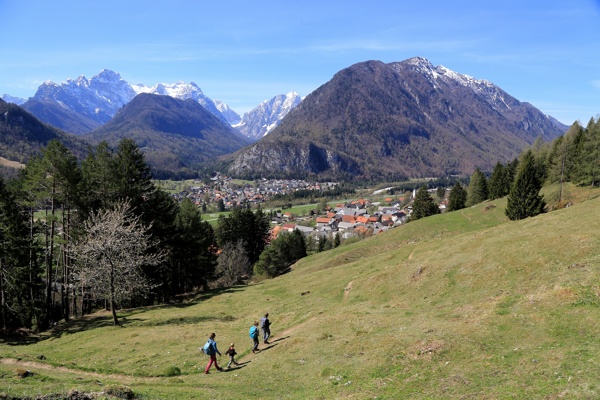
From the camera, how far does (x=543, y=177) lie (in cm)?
10138

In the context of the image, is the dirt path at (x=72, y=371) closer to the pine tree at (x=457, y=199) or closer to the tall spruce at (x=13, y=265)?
the tall spruce at (x=13, y=265)

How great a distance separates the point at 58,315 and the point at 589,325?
60.4 metres

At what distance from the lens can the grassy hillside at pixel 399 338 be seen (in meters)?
16.2

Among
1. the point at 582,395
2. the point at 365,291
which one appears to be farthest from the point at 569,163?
the point at 582,395

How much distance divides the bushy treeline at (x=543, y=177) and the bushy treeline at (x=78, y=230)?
61.9 meters

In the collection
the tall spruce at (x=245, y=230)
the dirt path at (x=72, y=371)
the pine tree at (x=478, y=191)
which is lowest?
the dirt path at (x=72, y=371)

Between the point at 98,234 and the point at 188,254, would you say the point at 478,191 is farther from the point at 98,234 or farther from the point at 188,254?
the point at 98,234

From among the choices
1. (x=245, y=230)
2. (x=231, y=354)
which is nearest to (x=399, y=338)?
(x=231, y=354)

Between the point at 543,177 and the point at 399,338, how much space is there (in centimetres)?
10337

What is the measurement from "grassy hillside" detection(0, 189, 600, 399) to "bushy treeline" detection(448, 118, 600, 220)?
27.1 metres

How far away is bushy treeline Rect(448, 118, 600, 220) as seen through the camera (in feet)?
220

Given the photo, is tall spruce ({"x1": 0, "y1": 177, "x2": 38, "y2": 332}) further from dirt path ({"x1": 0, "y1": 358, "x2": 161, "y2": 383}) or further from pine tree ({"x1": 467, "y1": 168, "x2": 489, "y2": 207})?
pine tree ({"x1": 467, "y1": 168, "x2": 489, "y2": 207})

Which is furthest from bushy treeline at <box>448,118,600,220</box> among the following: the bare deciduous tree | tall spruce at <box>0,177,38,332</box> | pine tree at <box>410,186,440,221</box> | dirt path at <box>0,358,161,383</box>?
tall spruce at <box>0,177,38,332</box>

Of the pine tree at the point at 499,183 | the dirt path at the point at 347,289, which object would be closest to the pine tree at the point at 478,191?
the pine tree at the point at 499,183
